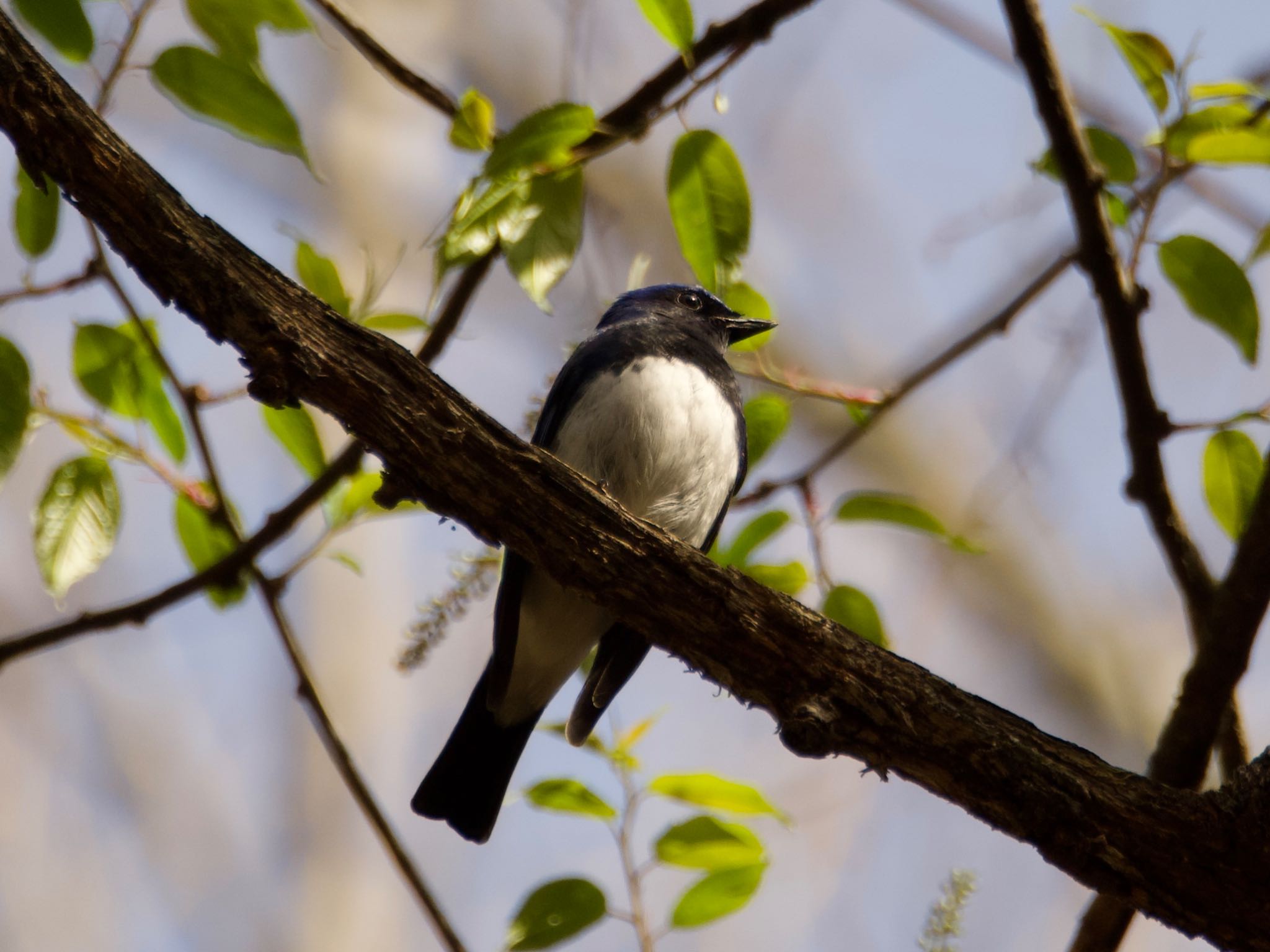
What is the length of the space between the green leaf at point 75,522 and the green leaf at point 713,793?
1320 mm

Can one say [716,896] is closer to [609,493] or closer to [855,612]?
[855,612]

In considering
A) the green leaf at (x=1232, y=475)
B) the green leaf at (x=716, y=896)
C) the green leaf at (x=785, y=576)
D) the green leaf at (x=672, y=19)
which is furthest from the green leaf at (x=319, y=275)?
the green leaf at (x=1232, y=475)

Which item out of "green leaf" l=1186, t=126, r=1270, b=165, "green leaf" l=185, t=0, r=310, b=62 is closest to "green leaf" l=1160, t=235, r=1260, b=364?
"green leaf" l=1186, t=126, r=1270, b=165

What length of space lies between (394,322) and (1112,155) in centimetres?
183

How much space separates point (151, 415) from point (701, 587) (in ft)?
4.77

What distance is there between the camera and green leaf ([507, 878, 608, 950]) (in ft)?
8.38

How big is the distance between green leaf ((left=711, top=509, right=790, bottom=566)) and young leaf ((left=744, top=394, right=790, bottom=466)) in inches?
9.9

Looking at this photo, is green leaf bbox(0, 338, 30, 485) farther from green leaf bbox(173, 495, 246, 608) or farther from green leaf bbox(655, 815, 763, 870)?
green leaf bbox(655, 815, 763, 870)

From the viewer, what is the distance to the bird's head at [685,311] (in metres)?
4.43

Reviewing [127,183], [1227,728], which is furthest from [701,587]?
[1227,728]

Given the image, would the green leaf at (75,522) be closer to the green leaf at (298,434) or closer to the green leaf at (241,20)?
the green leaf at (298,434)

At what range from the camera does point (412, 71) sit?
11.0 ft

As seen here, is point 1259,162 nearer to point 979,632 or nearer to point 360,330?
Result: point 360,330

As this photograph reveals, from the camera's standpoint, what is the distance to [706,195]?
266 centimetres
